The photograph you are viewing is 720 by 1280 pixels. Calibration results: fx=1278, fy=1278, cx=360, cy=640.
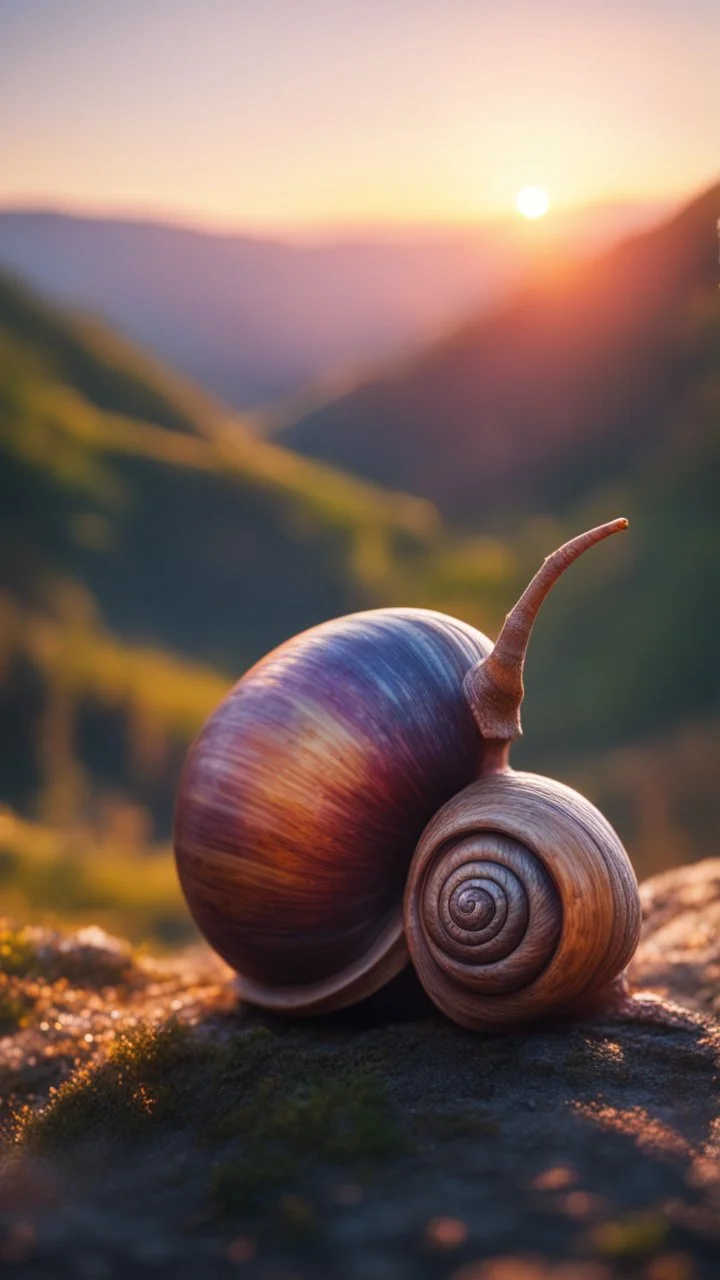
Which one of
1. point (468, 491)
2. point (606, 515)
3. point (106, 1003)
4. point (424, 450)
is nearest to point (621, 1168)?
point (106, 1003)

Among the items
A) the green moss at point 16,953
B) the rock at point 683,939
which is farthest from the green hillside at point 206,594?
the rock at point 683,939

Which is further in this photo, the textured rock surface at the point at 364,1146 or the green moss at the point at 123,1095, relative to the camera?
the green moss at the point at 123,1095

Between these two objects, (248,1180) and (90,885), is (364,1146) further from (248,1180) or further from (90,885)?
(90,885)

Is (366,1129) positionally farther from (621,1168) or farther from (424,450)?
(424,450)

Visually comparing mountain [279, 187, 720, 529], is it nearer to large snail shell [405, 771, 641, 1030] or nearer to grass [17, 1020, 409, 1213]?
large snail shell [405, 771, 641, 1030]

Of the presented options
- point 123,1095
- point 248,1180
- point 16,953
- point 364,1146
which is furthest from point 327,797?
point 16,953

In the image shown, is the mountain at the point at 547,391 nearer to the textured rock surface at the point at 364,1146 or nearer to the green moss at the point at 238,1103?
the textured rock surface at the point at 364,1146
